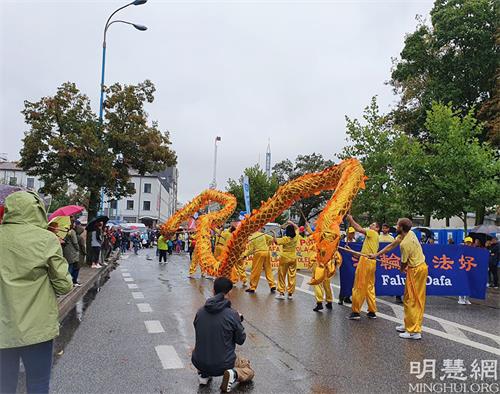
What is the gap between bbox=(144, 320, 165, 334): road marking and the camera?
7.14m

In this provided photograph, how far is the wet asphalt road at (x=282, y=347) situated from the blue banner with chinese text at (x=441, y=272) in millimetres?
416

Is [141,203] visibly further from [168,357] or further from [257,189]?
[168,357]

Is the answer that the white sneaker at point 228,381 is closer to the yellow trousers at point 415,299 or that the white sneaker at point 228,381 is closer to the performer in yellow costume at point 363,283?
the yellow trousers at point 415,299

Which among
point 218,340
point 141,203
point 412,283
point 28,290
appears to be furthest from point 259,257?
point 141,203

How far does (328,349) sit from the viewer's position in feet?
20.5

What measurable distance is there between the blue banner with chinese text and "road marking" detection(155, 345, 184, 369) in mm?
5266

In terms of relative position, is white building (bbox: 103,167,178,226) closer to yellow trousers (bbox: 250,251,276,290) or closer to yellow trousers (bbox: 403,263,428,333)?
yellow trousers (bbox: 250,251,276,290)

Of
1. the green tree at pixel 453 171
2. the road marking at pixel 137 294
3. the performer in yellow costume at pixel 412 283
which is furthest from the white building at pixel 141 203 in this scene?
the performer in yellow costume at pixel 412 283

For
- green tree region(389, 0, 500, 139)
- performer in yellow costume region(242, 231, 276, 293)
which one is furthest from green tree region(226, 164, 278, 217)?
performer in yellow costume region(242, 231, 276, 293)

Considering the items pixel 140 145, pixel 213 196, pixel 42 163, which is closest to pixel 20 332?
pixel 213 196

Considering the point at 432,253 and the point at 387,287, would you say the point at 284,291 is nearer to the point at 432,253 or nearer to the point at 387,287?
the point at 387,287

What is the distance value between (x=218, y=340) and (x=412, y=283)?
13.0ft

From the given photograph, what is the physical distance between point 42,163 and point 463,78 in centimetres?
2325

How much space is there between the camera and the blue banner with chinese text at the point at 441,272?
33.8ft
